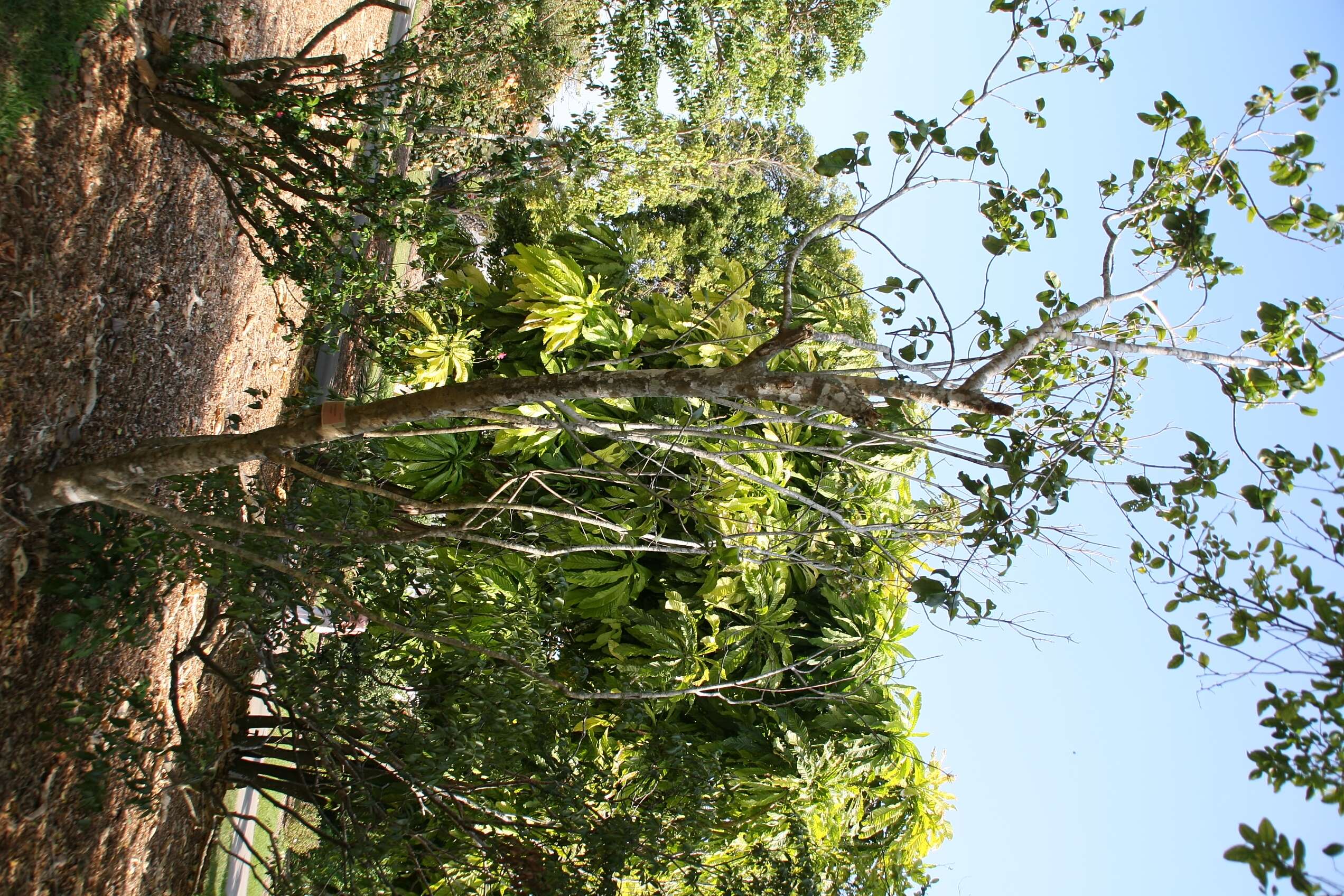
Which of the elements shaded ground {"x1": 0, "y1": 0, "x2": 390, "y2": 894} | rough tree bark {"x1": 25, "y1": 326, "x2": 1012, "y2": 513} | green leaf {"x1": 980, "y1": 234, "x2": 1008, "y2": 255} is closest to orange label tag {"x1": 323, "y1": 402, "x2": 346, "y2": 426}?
rough tree bark {"x1": 25, "y1": 326, "x2": 1012, "y2": 513}

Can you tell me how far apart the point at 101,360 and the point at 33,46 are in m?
1.39

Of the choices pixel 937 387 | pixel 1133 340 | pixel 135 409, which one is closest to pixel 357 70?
pixel 135 409

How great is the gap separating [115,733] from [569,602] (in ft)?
8.83

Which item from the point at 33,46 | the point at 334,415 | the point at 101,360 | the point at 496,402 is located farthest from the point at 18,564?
the point at 496,402

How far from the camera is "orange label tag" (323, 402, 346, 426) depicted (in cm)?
260

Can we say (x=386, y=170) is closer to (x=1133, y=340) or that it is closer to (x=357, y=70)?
(x=357, y=70)

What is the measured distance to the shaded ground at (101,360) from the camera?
3213 millimetres

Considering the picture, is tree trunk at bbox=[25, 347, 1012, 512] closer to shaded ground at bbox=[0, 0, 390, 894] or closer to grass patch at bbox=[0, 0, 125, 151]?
shaded ground at bbox=[0, 0, 390, 894]

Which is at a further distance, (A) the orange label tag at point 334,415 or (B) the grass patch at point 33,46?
(B) the grass patch at point 33,46

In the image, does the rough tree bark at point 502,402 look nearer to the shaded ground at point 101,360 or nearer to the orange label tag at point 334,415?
the orange label tag at point 334,415

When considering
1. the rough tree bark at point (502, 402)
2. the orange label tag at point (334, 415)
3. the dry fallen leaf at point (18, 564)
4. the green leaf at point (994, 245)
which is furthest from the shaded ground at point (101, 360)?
the green leaf at point (994, 245)

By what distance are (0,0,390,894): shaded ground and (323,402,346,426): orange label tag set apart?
1.53 meters

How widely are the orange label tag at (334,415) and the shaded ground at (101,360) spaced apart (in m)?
1.53

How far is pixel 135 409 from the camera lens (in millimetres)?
4078
